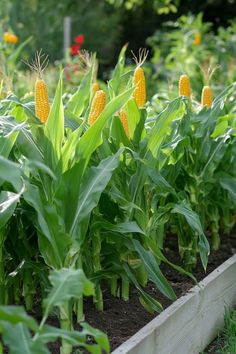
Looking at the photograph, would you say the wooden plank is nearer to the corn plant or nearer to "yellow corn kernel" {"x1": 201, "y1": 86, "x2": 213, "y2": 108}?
the corn plant

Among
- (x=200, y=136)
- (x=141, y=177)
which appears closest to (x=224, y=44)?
(x=200, y=136)

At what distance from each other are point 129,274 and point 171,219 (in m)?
0.82

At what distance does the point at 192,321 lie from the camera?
12.1 ft

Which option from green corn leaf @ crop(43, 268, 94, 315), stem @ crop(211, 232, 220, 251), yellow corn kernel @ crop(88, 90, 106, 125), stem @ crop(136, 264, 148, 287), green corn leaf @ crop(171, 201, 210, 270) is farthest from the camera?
stem @ crop(211, 232, 220, 251)

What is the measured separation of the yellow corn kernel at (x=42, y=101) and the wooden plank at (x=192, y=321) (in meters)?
1.04

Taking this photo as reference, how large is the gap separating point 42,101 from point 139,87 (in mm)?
651

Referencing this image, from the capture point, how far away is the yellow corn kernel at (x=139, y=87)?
372cm

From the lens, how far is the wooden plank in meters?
3.22

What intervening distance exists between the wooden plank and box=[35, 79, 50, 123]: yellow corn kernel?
1041 mm

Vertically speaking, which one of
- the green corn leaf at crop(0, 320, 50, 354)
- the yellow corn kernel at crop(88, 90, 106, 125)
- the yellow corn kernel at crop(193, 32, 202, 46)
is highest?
the yellow corn kernel at crop(88, 90, 106, 125)

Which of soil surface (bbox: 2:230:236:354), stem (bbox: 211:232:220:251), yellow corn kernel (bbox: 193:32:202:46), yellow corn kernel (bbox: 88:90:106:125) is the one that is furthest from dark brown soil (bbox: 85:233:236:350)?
yellow corn kernel (bbox: 193:32:202:46)

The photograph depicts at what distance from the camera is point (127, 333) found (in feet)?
11.3

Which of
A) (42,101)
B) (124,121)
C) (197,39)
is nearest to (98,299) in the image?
(124,121)

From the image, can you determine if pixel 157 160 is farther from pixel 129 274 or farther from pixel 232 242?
pixel 232 242
